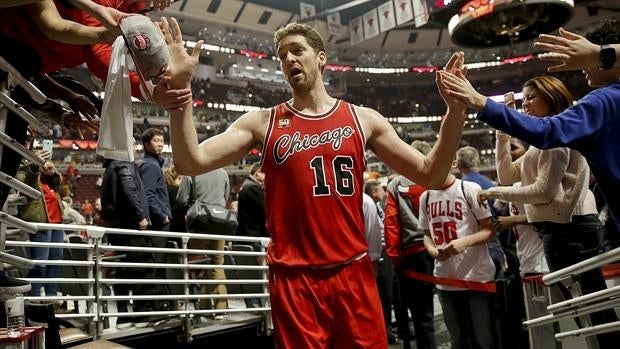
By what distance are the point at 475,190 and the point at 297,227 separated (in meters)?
2.34

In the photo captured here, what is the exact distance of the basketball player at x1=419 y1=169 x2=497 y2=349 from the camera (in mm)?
4129

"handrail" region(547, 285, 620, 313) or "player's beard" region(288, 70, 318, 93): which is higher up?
"player's beard" region(288, 70, 318, 93)

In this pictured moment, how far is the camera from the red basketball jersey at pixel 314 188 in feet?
7.68

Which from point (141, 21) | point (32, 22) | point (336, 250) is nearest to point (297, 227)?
point (336, 250)

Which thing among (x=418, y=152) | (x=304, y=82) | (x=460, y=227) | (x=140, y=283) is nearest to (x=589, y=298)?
(x=418, y=152)

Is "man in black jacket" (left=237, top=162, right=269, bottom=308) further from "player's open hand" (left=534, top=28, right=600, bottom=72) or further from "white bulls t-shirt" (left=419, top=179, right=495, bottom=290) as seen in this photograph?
"player's open hand" (left=534, top=28, right=600, bottom=72)

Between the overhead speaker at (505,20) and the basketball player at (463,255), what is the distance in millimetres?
9878

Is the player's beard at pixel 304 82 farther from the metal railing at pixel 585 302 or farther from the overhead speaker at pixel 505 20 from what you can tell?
the overhead speaker at pixel 505 20

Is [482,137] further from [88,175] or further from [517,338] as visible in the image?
[517,338]

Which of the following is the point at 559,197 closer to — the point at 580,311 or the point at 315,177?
the point at 580,311

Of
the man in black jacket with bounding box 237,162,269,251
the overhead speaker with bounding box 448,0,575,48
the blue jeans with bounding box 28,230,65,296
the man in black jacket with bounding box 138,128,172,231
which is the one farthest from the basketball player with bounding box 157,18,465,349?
the overhead speaker with bounding box 448,0,575,48

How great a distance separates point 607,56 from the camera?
222 centimetres

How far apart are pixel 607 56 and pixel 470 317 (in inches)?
98.4

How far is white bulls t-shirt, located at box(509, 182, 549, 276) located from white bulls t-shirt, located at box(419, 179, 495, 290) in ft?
0.79
